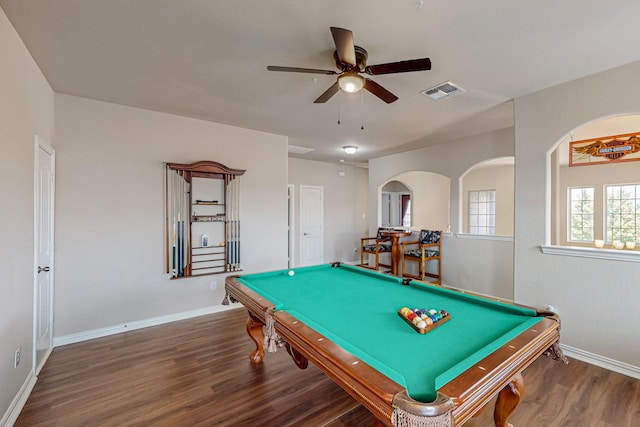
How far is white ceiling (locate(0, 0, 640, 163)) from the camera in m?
1.77

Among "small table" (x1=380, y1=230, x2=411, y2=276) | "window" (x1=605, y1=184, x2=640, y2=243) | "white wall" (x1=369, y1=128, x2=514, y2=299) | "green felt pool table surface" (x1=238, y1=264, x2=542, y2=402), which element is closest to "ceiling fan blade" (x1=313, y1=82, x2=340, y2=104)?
"green felt pool table surface" (x1=238, y1=264, x2=542, y2=402)

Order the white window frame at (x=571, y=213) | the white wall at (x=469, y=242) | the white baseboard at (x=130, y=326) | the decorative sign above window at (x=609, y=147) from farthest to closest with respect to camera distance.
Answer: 1. the white window frame at (x=571, y=213)
2. the white wall at (x=469, y=242)
3. the decorative sign above window at (x=609, y=147)
4. the white baseboard at (x=130, y=326)

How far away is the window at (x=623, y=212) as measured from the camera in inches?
209

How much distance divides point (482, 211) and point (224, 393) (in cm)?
727

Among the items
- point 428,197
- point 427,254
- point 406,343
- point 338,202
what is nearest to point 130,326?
point 406,343

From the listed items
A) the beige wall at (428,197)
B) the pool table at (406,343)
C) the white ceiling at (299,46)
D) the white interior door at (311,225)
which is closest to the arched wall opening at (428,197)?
the beige wall at (428,197)

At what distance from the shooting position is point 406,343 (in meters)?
1.39

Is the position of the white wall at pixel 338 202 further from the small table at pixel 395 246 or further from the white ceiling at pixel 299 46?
the white ceiling at pixel 299 46

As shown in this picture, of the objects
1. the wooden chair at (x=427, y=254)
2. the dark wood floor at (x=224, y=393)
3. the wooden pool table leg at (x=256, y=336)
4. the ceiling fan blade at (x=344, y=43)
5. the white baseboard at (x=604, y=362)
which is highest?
the ceiling fan blade at (x=344, y=43)

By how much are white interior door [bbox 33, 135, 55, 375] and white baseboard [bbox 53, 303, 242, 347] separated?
0.14 meters

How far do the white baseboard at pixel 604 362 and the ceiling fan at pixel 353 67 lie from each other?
299cm

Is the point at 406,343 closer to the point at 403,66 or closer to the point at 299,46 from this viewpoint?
the point at 403,66

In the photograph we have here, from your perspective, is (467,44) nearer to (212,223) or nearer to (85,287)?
(212,223)

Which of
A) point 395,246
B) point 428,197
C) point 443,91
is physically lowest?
point 395,246
